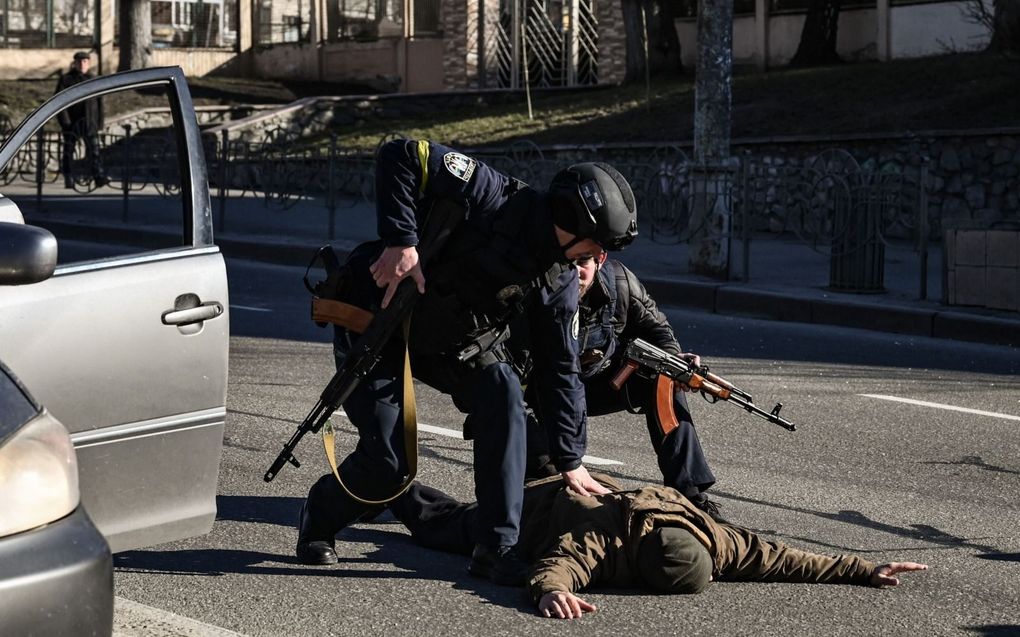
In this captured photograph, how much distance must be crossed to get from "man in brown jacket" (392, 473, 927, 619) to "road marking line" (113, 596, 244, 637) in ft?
3.28

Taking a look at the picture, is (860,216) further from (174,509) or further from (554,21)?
(554,21)

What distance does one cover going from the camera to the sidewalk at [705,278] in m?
11.5

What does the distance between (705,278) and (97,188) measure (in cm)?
1040

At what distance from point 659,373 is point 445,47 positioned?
89.7 feet

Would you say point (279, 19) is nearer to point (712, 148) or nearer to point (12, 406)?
point (712, 148)

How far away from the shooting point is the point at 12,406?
3051 mm

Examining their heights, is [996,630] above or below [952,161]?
below

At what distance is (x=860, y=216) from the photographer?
1247 centimetres

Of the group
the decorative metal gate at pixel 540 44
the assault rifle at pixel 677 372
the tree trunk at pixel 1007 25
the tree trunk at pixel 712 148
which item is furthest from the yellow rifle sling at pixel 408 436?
the decorative metal gate at pixel 540 44

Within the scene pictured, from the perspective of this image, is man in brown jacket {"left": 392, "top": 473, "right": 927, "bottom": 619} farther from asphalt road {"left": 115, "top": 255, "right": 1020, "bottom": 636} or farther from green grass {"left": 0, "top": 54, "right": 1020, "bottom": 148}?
green grass {"left": 0, "top": 54, "right": 1020, "bottom": 148}

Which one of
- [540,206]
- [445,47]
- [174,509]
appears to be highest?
[445,47]

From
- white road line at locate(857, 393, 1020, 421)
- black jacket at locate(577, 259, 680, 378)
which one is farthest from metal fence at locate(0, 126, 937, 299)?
black jacket at locate(577, 259, 680, 378)

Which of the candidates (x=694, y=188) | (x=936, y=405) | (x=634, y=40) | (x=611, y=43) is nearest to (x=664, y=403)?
(x=936, y=405)

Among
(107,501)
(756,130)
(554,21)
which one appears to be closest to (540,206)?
(107,501)
